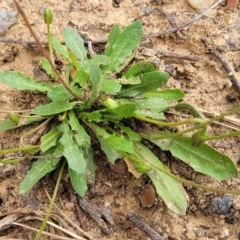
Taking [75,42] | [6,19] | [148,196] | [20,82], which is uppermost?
[6,19]

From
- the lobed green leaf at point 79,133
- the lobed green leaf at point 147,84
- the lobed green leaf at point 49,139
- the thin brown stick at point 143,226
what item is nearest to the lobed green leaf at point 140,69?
the lobed green leaf at point 147,84

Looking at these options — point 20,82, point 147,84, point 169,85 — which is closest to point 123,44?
Result: point 147,84

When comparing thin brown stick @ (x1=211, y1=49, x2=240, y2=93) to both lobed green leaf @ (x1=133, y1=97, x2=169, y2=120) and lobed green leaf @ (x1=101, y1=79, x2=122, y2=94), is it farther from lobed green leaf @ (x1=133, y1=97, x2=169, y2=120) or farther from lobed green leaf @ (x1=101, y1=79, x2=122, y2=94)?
lobed green leaf @ (x1=101, y1=79, x2=122, y2=94)

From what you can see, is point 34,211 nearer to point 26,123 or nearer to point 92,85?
point 26,123

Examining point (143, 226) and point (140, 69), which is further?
point (140, 69)

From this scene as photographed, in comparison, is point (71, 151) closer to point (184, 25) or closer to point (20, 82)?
point (20, 82)

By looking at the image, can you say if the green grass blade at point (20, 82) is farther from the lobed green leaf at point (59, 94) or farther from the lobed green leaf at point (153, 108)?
the lobed green leaf at point (153, 108)
